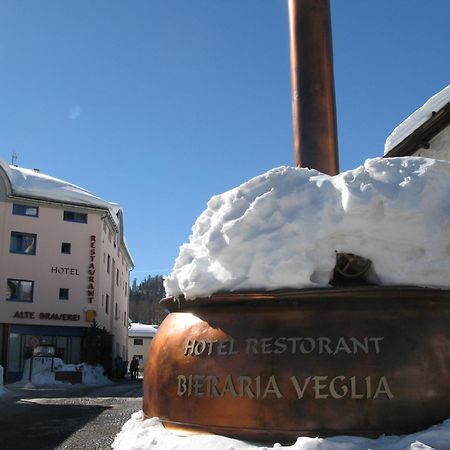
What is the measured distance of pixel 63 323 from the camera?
29.5 m

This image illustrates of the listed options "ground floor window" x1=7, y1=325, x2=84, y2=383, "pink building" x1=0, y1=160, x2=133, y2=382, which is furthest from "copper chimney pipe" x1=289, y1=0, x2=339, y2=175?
"pink building" x1=0, y1=160, x2=133, y2=382

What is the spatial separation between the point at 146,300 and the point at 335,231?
103 meters

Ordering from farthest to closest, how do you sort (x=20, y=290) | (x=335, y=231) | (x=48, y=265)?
(x=48, y=265) < (x=20, y=290) < (x=335, y=231)

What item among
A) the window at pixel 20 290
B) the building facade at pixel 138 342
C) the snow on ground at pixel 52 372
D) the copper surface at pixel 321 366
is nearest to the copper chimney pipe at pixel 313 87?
the copper surface at pixel 321 366

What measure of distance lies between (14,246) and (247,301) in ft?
91.3

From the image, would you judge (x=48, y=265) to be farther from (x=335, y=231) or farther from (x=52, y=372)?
(x=335, y=231)

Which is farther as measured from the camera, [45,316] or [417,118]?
[45,316]

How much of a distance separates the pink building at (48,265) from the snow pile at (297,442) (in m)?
25.9

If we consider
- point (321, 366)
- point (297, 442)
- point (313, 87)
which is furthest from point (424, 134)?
point (297, 442)

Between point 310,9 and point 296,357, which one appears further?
point 310,9

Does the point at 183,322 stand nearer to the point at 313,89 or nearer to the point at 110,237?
the point at 313,89

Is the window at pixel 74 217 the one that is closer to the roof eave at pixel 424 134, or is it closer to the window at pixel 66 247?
the window at pixel 66 247

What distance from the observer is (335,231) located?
3420mm

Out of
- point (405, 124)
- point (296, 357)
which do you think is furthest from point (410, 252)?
point (405, 124)
